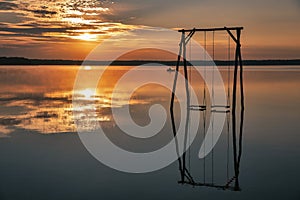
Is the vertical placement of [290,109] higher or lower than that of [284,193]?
higher

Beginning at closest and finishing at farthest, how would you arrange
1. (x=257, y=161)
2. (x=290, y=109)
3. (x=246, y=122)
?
(x=257, y=161) < (x=246, y=122) < (x=290, y=109)

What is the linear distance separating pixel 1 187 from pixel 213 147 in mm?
7574

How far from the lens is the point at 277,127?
20.2 metres

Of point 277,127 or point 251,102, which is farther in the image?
point 251,102

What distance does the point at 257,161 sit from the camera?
13930 mm

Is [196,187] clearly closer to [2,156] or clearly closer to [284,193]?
[284,193]

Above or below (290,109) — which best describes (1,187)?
below

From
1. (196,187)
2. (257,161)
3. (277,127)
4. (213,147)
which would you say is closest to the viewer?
(196,187)

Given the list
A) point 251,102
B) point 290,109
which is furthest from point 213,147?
point 251,102

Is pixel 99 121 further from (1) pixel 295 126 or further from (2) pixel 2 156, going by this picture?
(1) pixel 295 126

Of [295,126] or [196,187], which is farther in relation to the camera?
[295,126]

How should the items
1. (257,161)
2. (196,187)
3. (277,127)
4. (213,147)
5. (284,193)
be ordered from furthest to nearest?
(277,127) → (213,147) → (257,161) → (196,187) → (284,193)

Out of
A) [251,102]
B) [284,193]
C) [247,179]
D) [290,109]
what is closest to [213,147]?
[247,179]

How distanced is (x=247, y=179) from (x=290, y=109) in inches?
615
